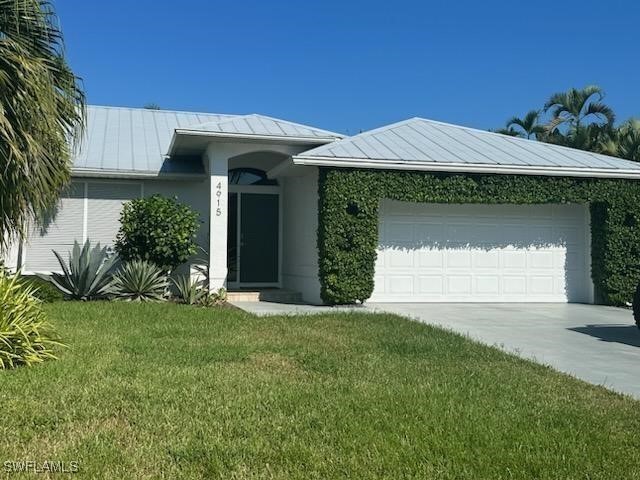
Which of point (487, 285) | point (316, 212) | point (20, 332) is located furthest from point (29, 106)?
point (487, 285)

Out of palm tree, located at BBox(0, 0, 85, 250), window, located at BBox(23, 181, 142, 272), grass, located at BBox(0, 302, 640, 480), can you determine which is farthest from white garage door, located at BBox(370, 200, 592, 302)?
palm tree, located at BBox(0, 0, 85, 250)

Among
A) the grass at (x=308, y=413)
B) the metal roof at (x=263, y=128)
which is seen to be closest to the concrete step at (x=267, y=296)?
the metal roof at (x=263, y=128)

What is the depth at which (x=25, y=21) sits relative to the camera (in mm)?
7895

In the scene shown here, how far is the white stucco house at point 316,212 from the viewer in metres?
13.5

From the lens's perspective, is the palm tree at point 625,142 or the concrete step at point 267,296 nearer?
the concrete step at point 267,296

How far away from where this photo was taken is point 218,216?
13555 millimetres

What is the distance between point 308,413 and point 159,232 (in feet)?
29.2

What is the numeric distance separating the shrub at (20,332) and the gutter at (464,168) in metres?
6.54

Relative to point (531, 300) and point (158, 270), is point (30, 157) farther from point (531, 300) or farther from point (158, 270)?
point (531, 300)

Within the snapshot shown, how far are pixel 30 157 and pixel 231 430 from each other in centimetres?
483

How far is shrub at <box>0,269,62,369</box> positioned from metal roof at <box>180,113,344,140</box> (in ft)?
21.4

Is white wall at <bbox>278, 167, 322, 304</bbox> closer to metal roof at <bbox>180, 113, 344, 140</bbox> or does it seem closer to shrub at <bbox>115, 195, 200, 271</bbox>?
metal roof at <bbox>180, 113, 344, 140</bbox>

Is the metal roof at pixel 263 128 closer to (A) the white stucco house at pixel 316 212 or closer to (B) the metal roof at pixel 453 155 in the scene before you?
(A) the white stucco house at pixel 316 212

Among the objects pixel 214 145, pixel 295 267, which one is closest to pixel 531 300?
pixel 295 267
